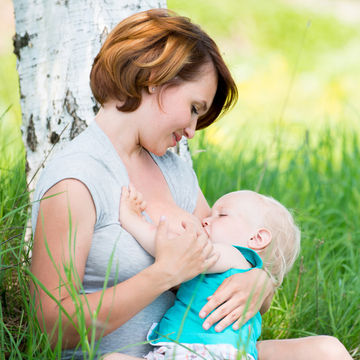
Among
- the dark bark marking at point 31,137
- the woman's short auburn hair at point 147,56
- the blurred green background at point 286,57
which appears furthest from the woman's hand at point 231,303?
the blurred green background at point 286,57

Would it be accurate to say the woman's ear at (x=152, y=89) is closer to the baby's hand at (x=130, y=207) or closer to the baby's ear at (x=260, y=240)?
the baby's hand at (x=130, y=207)

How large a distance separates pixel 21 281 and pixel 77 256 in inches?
12.9

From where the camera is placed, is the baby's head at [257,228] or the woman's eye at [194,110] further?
the baby's head at [257,228]

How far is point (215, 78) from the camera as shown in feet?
7.41

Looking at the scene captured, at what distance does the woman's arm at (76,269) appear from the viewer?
74.3 inches

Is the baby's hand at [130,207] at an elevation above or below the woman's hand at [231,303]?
above

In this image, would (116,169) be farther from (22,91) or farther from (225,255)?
(22,91)

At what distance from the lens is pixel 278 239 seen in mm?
2434

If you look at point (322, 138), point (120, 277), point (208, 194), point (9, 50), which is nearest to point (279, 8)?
point (9, 50)

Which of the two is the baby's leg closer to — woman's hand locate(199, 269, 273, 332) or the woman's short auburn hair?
woman's hand locate(199, 269, 273, 332)

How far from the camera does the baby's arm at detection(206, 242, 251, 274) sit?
7.14 feet

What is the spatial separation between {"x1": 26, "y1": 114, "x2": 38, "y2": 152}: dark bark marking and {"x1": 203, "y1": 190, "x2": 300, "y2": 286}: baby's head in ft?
3.10

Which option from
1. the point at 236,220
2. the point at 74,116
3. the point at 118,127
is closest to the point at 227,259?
the point at 236,220

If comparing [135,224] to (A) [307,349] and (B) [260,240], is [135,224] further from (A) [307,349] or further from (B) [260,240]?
(A) [307,349]
